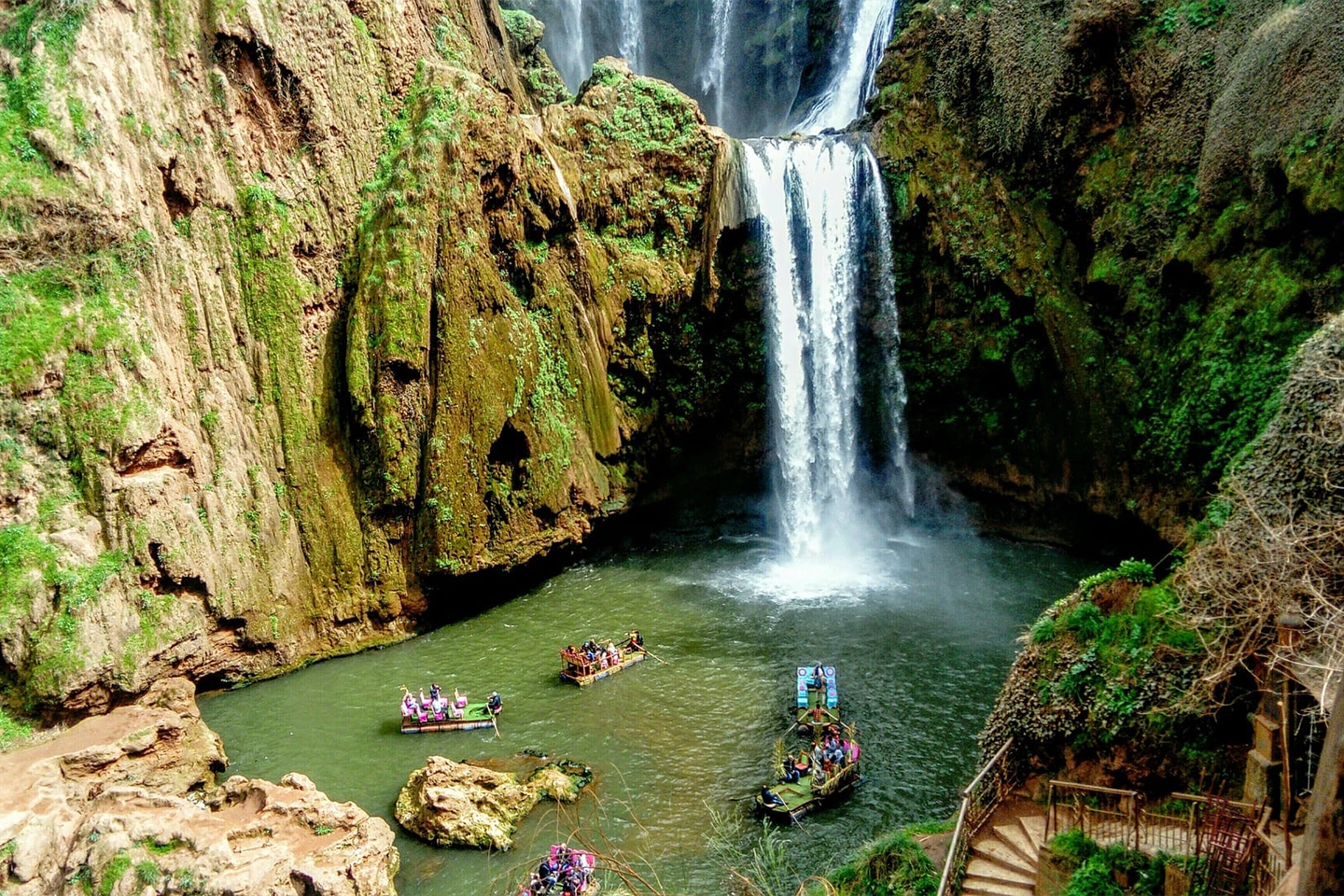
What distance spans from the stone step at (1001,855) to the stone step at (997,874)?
0.04 meters

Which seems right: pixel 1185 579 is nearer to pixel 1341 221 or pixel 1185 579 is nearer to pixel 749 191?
pixel 1341 221

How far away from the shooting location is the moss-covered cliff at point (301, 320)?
17406 millimetres

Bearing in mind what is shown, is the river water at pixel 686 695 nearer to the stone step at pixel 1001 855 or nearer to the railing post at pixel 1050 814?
the stone step at pixel 1001 855

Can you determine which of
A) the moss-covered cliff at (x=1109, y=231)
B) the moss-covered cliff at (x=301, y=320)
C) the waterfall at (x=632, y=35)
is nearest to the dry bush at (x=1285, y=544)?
the moss-covered cliff at (x=1109, y=231)

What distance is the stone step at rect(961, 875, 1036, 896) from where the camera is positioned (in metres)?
10.3

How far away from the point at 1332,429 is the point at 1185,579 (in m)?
2.82

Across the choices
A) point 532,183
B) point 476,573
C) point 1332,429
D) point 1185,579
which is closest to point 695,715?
point 476,573

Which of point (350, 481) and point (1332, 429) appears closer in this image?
point (1332, 429)

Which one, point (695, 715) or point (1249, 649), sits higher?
point (1249, 649)

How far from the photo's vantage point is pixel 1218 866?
8.70 meters

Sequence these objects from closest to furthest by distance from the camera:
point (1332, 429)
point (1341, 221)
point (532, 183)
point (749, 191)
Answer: point (1332, 429) < point (1341, 221) < point (532, 183) < point (749, 191)

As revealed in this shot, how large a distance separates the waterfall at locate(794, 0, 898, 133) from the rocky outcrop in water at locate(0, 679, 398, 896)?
3219cm

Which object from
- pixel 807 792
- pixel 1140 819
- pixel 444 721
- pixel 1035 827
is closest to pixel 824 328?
pixel 807 792

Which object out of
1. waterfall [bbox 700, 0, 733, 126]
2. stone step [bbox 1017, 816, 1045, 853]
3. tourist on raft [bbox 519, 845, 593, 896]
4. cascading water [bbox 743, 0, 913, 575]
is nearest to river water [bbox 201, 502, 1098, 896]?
tourist on raft [bbox 519, 845, 593, 896]
